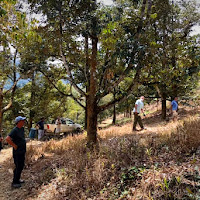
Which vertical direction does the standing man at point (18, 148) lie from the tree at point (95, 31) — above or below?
below

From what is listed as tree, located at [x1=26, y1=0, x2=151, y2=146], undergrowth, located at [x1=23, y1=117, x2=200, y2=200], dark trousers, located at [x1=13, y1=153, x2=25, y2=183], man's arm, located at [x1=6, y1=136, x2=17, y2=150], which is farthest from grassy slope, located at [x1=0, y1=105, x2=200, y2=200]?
tree, located at [x1=26, y1=0, x2=151, y2=146]

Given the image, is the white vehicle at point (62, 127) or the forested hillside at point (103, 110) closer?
the forested hillside at point (103, 110)

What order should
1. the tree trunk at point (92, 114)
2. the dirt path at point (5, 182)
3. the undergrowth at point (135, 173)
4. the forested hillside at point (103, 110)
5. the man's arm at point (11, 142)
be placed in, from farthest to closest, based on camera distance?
the tree trunk at point (92, 114), the man's arm at point (11, 142), the dirt path at point (5, 182), the forested hillside at point (103, 110), the undergrowth at point (135, 173)

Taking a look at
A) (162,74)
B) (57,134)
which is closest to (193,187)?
(162,74)

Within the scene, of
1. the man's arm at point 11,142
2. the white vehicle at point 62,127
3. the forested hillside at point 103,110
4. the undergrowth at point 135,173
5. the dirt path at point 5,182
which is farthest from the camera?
the white vehicle at point 62,127

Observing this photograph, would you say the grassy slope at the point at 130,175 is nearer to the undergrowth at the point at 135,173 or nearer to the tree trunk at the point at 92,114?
the undergrowth at the point at 135,173

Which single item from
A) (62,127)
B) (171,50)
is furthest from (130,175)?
(62,127)

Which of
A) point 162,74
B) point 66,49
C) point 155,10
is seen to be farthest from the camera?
point 155,10

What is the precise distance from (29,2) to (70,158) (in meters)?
5.38

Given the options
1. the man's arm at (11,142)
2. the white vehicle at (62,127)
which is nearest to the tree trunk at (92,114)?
the man's arm at (11,142)

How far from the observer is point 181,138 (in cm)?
461

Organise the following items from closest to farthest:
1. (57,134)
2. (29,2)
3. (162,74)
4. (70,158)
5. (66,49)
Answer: (70,158) < (29,2) < (162,74) < (66,49) < (57,134)

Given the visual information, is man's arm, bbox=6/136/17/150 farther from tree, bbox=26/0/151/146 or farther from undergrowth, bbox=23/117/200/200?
tree, bbox=26/0/151/146

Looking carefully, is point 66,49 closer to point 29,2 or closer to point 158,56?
point 29,2
